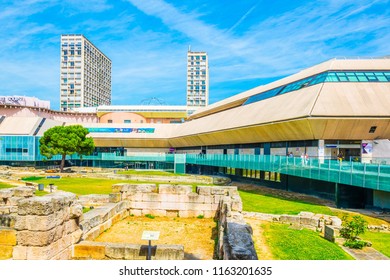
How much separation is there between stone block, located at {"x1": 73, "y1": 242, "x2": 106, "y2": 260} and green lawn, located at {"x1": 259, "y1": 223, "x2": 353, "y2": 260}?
Result: 665 cm

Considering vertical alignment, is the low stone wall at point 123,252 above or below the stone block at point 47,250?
below

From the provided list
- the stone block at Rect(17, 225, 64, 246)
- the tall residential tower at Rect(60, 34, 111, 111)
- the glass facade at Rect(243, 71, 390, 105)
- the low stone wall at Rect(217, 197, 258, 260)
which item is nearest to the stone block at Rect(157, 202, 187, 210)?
the low stone wall at Rect(217, 197, 258, 260)

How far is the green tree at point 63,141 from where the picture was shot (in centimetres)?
5625

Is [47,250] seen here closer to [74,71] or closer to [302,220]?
[302,220]

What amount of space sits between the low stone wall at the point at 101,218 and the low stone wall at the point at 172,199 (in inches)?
32.7

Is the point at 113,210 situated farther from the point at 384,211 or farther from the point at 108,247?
the point at 384,211

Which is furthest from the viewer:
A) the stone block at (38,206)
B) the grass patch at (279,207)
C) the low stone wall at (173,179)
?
the low stone wall at (173,179)

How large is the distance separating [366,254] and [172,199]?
1187 centimetres

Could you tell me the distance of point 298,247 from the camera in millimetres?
12961

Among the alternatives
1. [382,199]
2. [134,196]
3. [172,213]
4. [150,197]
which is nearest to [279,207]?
[382,199]

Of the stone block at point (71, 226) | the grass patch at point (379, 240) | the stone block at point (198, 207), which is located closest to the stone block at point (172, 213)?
the stone block at point (198, 207)

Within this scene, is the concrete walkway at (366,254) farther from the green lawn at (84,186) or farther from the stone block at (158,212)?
the green lawn at (84,186)

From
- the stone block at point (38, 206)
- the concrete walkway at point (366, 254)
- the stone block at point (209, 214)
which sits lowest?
the concrete walkway at point (366, 254)
